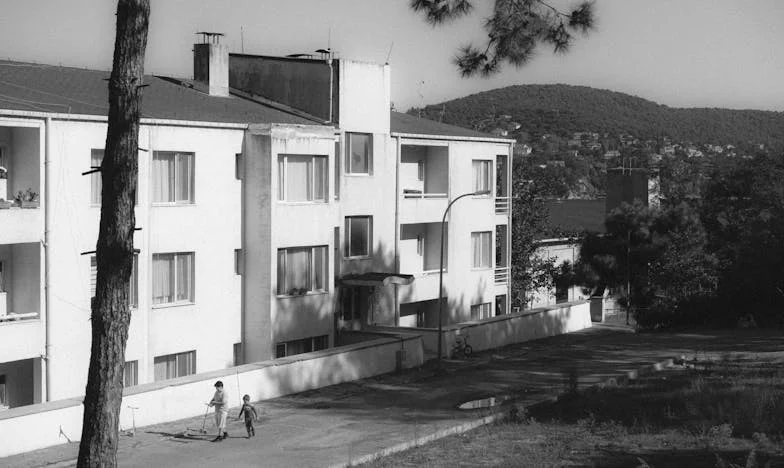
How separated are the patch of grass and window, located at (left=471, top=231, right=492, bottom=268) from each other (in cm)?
1797

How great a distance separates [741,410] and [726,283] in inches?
1149

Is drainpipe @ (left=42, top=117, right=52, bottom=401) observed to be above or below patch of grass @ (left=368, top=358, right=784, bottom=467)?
above

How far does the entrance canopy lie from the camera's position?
3962 centimetres

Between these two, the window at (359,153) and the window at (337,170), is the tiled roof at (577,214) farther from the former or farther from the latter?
the window at (337,170)

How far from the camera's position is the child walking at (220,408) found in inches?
963

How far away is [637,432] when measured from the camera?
2375 cm

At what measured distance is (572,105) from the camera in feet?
611

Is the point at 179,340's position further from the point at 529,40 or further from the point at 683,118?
the point at 683,118

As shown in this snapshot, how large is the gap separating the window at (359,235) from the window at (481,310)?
27.0 feet

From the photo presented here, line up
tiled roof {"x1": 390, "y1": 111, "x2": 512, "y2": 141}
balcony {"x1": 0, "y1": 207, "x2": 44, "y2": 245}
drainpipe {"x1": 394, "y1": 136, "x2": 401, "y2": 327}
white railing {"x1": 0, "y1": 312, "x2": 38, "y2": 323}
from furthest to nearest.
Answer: tiled roof {"x1": 390, "y1": 111, "x2": 512, "y2": 141} → drainpipe {"x1": 394, "y1": 136, "x2": 401, "y2": 327} → balcony {"x1": 0, "y1": 207, "x2": 44, "y2": 245} → white railing {"x1": 0, "y1": 312, "x2": 38, "y2": 323}

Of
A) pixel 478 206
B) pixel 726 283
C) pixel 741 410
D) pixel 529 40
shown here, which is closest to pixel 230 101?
pixel 478 206

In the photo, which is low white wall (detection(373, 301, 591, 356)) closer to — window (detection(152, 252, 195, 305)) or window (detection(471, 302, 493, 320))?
window (detection(471, 302, 493, 320))

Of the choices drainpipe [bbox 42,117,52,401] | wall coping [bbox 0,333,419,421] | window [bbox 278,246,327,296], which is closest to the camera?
wall coping [bbox 0,333,419,421]

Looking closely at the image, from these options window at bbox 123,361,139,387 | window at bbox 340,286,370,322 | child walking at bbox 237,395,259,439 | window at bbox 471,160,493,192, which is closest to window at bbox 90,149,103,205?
window at bbox 123,361,139,387
